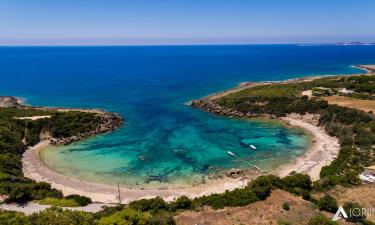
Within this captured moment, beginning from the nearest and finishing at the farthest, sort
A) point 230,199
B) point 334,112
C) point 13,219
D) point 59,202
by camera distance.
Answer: point 13,219
point 230,199
point 59,202
point 334,112

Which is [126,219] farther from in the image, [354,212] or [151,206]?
[354,212]

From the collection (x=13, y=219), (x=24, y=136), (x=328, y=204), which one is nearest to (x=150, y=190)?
(x=13, y=219)

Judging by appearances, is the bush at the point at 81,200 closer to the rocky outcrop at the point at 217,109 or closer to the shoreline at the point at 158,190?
the shoreline at the point at 158,190

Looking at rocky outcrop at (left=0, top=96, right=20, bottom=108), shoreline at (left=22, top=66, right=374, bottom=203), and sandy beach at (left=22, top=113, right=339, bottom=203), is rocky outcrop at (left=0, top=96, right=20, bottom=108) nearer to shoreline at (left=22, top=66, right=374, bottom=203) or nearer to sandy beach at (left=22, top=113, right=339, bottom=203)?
shoreline at (left=22, top=66, right=374, bottom=203)

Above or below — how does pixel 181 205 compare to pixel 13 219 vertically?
below

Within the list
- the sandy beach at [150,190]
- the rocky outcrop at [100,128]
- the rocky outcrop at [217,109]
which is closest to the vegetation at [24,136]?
the rocky outcrop at [100,128]

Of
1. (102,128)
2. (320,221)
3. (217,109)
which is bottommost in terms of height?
(102,128)

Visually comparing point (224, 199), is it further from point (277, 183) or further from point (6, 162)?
point (6, 162)
